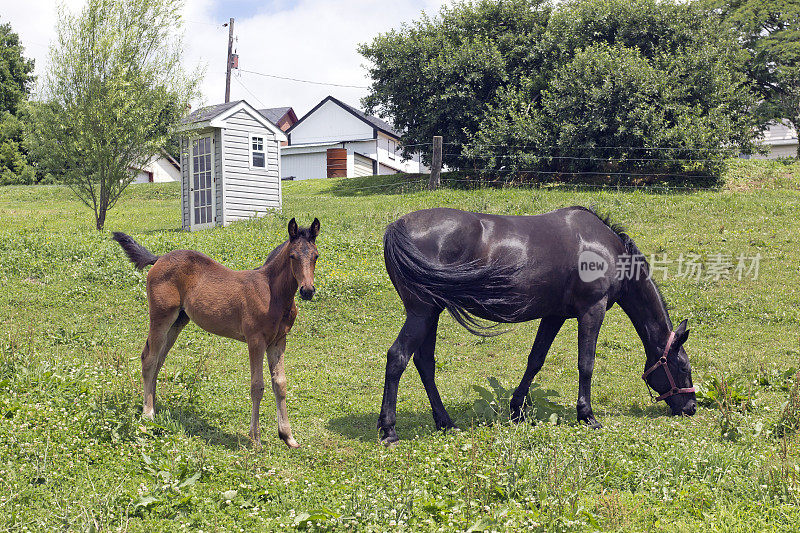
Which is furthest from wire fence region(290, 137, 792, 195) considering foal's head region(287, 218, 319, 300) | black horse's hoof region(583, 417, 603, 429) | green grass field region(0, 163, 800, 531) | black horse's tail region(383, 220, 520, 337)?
foal's head region(287, 218, 319, 300)

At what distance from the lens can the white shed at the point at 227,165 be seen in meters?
24.3

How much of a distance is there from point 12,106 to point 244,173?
120 ft

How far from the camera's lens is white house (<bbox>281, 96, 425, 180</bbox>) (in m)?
53.7

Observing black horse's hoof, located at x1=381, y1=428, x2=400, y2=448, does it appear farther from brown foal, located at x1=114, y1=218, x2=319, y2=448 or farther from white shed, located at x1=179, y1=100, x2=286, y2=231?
white shed, located at x1=179, y1=100, x2=286, y2=231

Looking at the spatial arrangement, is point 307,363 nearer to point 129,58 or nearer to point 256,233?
point 256,233

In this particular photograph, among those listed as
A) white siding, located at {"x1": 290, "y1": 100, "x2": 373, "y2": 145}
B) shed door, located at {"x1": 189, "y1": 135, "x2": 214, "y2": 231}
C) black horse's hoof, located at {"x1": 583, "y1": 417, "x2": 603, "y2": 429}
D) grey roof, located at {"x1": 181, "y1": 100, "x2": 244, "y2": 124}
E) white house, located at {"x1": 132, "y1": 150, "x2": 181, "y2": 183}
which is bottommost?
black horse's hoof, located at {"x1": 583, "y1": 417, "x2": 603, "y2": 429}

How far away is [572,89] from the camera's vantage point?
27.5 metres

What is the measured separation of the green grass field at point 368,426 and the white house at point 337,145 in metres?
38.1

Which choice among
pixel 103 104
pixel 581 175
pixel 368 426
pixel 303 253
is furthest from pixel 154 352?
pixel 581 175

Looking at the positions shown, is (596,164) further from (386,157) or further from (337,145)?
(386,157)

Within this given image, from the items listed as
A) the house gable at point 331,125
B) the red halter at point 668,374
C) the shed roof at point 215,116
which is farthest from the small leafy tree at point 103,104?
the house gable at point 331,125

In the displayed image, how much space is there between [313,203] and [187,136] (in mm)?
5654

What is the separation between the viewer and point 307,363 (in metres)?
11.3

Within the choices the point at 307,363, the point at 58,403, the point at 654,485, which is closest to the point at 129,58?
the point at 307,363
